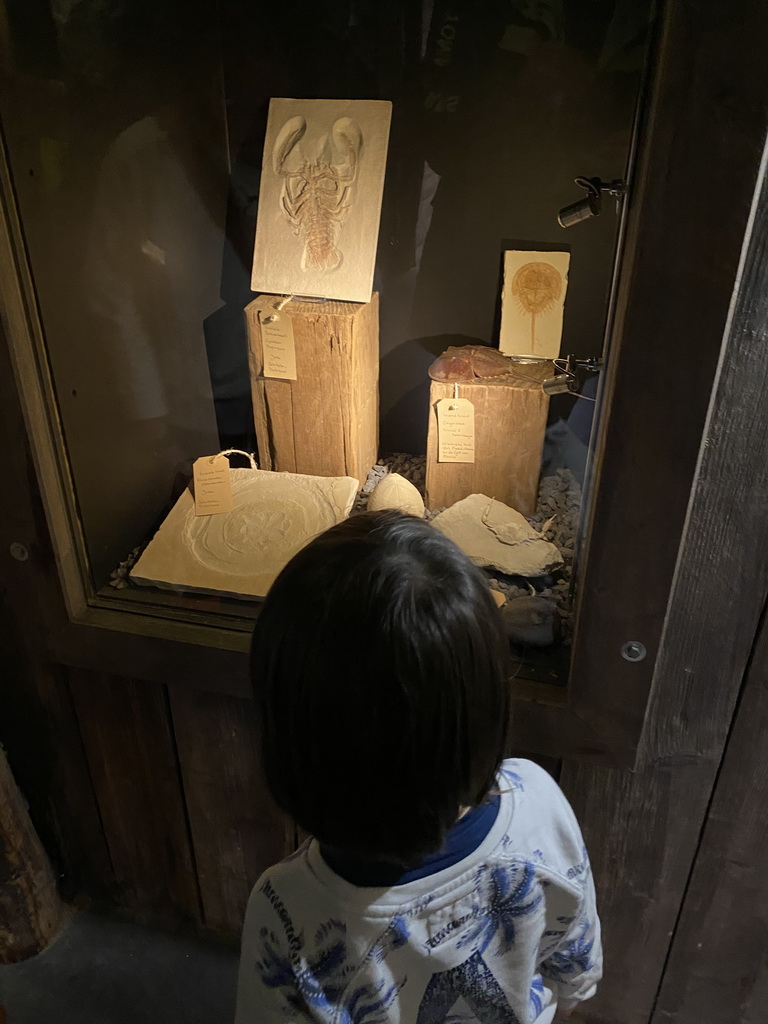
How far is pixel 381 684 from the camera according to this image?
1.82 feet

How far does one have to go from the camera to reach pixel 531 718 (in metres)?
0.96

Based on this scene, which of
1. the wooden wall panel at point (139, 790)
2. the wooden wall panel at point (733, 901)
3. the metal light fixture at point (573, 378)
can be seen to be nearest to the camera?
the wooden wall panel at point (733, 901)

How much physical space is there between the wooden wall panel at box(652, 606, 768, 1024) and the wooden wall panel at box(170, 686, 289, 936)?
25.6 inches

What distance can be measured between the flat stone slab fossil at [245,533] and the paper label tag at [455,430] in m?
0.17

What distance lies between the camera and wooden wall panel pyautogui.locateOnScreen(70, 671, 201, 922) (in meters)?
1.20

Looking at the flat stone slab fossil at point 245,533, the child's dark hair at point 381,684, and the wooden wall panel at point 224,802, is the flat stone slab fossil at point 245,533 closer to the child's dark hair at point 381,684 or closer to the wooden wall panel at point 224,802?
the wooden wall panel at point 224,802

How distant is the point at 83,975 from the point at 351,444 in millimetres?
1091

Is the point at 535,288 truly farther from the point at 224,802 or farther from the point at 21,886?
the point at 21,886

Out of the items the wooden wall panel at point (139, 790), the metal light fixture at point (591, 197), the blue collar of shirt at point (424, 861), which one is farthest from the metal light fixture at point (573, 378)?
the wooden wall panel at point (139, 790)

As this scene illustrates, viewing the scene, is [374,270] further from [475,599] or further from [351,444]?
[475,599]

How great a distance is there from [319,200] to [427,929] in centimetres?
112

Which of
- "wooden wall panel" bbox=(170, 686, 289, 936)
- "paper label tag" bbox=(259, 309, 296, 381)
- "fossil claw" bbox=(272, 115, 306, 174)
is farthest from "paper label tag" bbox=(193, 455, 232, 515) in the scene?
"fossil claw" bbox=(272, 115, 306, 174)

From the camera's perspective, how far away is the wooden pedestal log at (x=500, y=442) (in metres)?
1.27

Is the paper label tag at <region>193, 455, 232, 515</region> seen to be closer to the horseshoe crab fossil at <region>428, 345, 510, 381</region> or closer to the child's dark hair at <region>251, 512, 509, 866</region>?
the horseshoe crab fossil at <region>428, 345, 510, 381</region>
